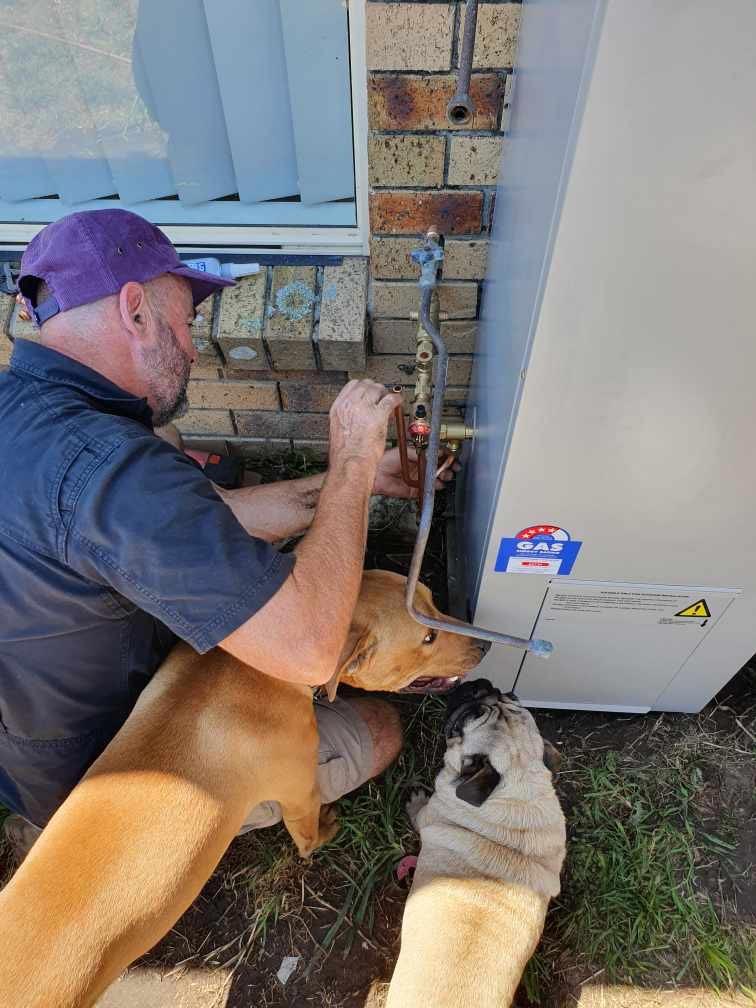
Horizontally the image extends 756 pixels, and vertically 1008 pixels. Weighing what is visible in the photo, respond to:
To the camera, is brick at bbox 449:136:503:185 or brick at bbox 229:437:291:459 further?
brick at bbox 229:437:291:459

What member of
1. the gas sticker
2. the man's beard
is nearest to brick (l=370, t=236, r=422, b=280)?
the man's beard

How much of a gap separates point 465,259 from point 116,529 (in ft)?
4.46

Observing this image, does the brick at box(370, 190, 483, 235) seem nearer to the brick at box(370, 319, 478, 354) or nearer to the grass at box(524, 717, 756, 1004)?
the brick at box(370, 319, 478, 354)

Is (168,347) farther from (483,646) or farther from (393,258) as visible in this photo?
(483,646)

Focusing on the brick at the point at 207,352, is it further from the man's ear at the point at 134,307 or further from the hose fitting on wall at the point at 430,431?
the hose fitting on wall at the point at 430,431

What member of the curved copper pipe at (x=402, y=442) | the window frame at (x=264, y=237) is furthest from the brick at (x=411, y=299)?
the curved copper pipe at (x=402, y=442)

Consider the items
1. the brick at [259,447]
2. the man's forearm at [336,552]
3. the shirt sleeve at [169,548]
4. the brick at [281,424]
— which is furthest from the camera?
the brick at [259,447]

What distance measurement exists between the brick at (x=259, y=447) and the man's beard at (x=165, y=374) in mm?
994

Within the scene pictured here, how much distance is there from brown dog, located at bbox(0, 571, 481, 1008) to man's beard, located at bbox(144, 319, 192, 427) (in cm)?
66

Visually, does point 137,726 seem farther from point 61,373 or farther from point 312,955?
point 312,955

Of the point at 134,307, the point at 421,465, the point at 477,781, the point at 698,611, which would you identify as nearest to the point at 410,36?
the point at 134,307

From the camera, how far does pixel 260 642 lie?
4.33 feet

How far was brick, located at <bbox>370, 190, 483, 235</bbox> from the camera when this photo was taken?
6.18 ft

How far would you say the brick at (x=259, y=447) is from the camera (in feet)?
8.86
